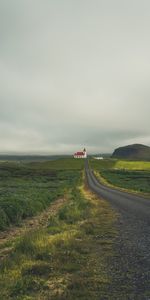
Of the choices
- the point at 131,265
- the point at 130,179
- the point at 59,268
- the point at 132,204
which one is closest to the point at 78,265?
the point at 59,268

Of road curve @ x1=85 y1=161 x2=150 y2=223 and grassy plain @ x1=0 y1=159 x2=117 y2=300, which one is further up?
grassy plain @ x1=0 y1=159 x2=117 y2=300

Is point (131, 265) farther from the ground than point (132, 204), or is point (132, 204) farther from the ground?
point (131, 265)

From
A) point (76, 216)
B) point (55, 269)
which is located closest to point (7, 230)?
point (76, 216)

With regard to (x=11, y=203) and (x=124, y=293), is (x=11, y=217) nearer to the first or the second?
(x=11, y=203)

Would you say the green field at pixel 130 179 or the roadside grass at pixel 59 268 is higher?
the roadside grass at pixel 59 268

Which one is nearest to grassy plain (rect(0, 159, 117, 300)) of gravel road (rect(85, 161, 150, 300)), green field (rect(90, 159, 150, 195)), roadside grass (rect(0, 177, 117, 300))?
roadside grass (rect(0, 177, 117, 300))

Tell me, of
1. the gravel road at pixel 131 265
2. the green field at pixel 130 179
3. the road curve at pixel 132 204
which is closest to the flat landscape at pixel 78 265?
the gravel road at pixel 131 265

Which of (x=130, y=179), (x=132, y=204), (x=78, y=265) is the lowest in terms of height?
(x=130, y=179)

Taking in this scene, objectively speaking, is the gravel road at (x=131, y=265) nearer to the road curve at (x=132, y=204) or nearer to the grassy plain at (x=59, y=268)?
the grassy plain at (x=59, y=268)

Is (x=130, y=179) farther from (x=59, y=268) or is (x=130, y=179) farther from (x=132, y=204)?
(x=59, y=268)

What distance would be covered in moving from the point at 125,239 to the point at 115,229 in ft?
10.7

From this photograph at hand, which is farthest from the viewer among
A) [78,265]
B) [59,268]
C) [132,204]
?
[132,204]

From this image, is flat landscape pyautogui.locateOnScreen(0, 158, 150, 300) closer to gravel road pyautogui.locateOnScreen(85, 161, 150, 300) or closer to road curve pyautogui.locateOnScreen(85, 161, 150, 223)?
gravel road pyautogui.locateOnScreen(85, 161, 150, 300)

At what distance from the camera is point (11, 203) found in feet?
84.0
